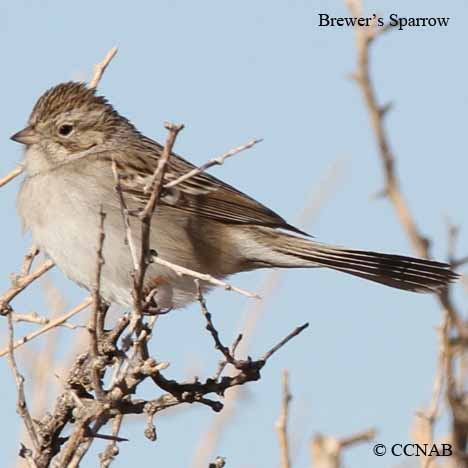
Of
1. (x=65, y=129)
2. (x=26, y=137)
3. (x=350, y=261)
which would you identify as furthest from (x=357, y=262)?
(x=26, y=137)

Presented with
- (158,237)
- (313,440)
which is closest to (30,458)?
(313,440)

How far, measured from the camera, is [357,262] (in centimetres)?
503

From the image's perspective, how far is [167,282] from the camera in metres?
4.73

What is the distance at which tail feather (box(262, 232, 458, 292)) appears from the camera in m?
4.95

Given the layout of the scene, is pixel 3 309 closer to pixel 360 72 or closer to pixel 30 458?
pixel 30 458

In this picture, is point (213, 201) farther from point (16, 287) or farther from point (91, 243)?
point (16, 287)

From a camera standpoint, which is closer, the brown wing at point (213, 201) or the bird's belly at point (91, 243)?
the bird's belly at point (91, 243)

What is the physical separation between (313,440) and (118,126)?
3.44 metres

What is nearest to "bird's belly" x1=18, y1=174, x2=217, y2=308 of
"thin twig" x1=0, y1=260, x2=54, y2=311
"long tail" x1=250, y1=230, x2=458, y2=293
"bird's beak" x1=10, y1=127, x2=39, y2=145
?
"bird's beak" x1=10, y1=127, x2=39, y2=145

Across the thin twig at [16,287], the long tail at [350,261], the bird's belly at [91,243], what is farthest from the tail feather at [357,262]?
the thin twig at [16,287]

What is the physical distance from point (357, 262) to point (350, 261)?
0.11ft

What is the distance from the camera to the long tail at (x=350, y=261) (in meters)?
4.95

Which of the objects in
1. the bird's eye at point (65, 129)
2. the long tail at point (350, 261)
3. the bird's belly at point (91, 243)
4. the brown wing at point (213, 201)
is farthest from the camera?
the bird's eye at point (65, 129)

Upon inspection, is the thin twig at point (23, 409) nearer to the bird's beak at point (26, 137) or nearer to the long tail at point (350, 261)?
the long tail at point (350, 261)
